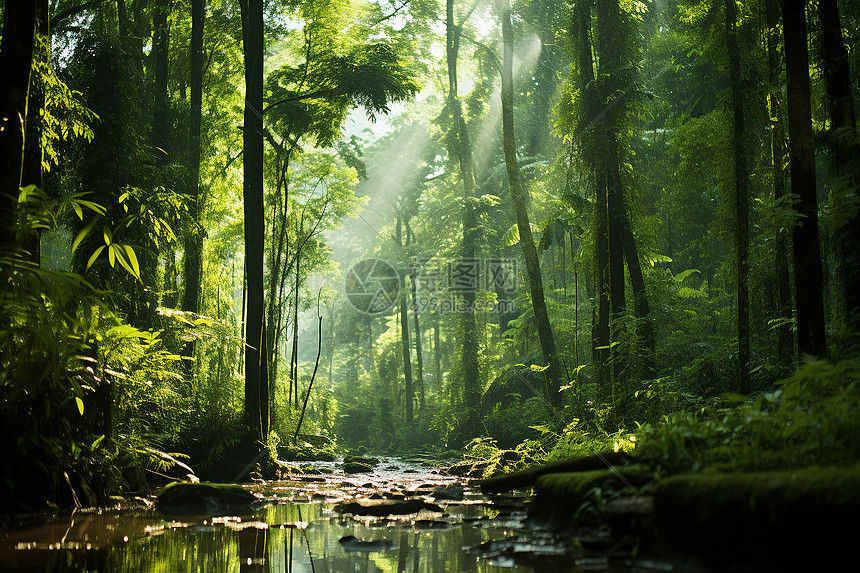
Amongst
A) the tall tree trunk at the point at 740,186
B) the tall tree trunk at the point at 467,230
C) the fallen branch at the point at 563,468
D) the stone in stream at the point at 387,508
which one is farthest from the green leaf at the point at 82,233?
the tall tree trunk at the point at 467,230

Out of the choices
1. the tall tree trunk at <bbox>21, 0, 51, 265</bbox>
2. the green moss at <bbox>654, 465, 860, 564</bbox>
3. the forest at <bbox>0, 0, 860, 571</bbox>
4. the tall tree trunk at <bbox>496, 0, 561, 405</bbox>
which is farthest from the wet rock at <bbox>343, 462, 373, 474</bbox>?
the green moss at <bbox>654, 465, 860, 564</bbox>

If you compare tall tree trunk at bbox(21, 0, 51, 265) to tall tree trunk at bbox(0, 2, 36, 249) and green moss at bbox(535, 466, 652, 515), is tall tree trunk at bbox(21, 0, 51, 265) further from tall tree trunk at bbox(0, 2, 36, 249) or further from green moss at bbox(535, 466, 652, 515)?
green moss at bbox(535, 466, 652, 515)

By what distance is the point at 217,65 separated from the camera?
17281 millimetres

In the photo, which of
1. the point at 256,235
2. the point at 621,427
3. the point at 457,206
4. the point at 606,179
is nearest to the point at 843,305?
the point at 621,427

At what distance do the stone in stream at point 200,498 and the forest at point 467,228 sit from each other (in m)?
0.52

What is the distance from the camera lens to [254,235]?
10.5m

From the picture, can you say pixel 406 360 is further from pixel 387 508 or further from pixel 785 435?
pixel 785 435

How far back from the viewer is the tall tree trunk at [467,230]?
2214 centimetres

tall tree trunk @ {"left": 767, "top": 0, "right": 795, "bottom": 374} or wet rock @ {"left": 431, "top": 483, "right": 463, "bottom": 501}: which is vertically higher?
tall tree trunk @ {"left": 767, "top": 0, "right": 795, "bottom": 374}

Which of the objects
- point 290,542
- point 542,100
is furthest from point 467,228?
point 290,542

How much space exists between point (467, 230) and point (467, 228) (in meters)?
0.14

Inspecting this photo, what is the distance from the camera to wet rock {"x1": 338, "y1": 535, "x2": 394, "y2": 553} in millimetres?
4121

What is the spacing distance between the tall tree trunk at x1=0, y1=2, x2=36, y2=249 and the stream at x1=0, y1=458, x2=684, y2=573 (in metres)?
2.21

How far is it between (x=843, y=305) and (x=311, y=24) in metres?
13.0
